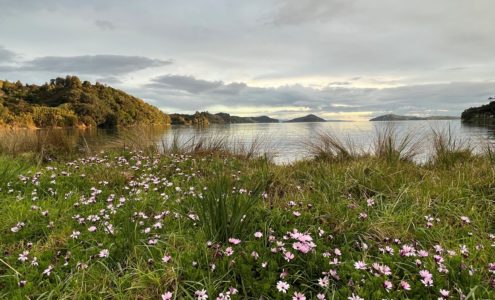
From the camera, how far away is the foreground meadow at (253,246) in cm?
189

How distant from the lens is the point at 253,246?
2268 millimetres

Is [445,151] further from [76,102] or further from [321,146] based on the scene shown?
[76,102]

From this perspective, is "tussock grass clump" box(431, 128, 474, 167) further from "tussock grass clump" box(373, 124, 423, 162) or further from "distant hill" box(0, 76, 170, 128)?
"distant hill" box(0, 76, 170, 128)

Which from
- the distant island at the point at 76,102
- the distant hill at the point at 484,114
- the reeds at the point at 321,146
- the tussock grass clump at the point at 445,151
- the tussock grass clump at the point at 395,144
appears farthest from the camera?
the distant island at the point at 76,102

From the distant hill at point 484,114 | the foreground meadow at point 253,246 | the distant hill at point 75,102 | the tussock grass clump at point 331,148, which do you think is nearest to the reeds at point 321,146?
the tussock grass clump at point 331,148

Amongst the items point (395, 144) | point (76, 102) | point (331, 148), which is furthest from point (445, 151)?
point (76, 102)

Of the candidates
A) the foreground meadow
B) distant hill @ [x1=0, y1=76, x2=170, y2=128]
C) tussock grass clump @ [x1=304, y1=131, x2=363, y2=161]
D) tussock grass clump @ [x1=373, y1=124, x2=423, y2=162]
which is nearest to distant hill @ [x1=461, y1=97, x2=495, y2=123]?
tussock grass clump @ [x1=373, y1=124, x2=423, y2=162]

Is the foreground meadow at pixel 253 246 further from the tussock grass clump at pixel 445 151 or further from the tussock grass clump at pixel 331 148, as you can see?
the tussock grass clump at pixel 331 148

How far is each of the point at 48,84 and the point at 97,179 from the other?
10535cm

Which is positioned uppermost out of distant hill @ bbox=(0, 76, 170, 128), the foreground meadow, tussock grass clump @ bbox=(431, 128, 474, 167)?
distant hill @ bbox=(0, 76, 170, 128)

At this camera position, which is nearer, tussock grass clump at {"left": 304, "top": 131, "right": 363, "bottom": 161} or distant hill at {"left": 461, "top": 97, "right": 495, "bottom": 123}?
tussock grass clump at {"left": 304, "top": 131, "right": 363, "bottom": 161}

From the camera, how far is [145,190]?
454 cm

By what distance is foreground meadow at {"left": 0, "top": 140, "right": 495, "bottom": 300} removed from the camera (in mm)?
1895

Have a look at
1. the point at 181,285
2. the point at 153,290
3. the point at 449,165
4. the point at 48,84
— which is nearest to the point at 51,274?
the point at 153,290
